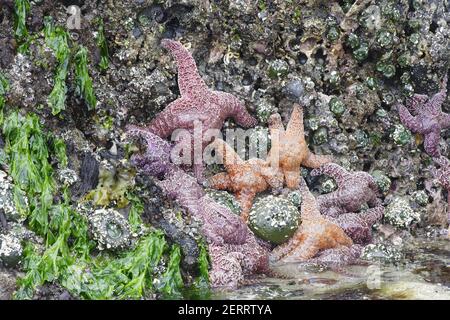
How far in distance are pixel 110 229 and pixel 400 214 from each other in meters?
3.14

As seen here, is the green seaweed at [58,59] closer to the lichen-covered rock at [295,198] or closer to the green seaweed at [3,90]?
the green seaweed at [3,90]

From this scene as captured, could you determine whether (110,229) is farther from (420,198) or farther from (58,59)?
(420,198)

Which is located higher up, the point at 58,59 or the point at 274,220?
the point at 58,59

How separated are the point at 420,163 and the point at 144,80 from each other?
3272 mm

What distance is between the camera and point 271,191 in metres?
6.60

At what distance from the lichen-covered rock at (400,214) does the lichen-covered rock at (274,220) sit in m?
1.23

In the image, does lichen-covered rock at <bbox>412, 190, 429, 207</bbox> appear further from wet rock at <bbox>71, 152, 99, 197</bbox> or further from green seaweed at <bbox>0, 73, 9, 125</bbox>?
green seaweed at <bbox>0, 73, 9, 125</bbox>

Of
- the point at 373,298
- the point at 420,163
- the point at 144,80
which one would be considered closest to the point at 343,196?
the point at 420,163

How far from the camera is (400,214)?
6.76 meters

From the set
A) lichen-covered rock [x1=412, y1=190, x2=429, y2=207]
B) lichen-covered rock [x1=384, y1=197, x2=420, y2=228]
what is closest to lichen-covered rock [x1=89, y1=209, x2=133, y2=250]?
lichen-covered rock [x1=384, y1=197, x2=420, y2=228]

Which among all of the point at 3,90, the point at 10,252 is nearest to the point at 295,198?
the point at 10,252

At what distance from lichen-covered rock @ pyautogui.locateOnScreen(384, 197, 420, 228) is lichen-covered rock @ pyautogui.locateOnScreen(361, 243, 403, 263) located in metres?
0.57

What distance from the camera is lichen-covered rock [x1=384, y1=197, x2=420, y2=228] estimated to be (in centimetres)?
676
